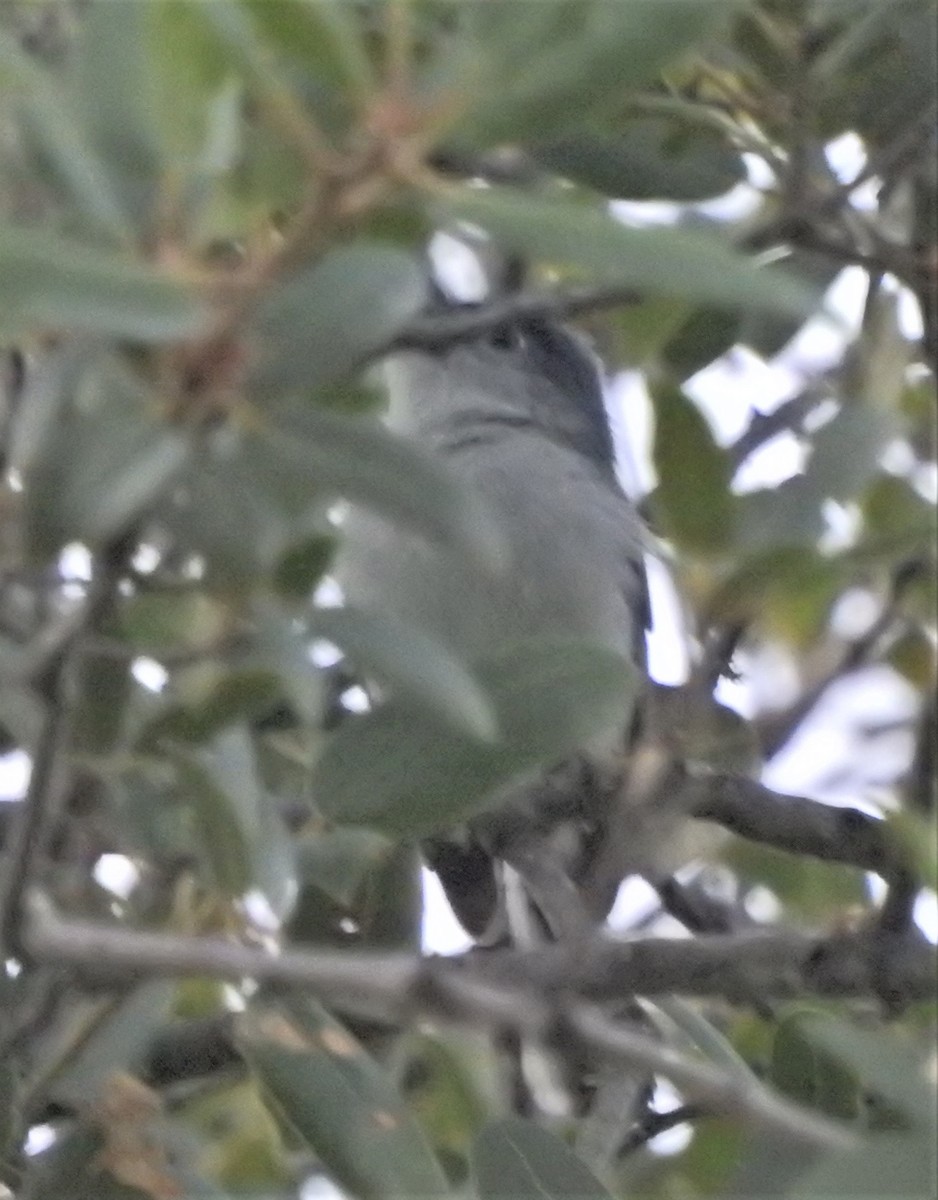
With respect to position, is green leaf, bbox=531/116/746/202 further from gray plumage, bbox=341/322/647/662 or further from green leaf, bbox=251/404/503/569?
gray plumage, bbox=341/322/647/662

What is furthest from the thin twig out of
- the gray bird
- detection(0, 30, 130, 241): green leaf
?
the gray bird

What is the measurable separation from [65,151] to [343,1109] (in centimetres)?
55

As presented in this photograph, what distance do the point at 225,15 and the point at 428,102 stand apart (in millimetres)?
83

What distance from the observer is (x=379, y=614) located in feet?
3.00

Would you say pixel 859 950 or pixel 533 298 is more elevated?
pixel 533 298

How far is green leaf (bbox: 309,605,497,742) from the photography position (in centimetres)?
86

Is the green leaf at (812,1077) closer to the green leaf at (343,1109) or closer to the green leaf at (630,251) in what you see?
the green leaf at (343,1109)

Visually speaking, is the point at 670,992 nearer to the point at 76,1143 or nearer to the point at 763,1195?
the point at 763,1195

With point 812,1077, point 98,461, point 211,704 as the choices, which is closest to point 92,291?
point 98,461

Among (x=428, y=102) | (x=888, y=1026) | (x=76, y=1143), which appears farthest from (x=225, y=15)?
(x=888, y=1026)

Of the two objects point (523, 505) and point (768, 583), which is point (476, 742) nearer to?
point (768, 583)

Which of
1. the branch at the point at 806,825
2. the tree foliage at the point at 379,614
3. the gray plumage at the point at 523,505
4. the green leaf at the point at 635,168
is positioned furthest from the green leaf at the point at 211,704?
the gray plumage at the point at 523,505

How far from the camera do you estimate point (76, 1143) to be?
1.22 m

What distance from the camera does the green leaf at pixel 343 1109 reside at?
1.04m
